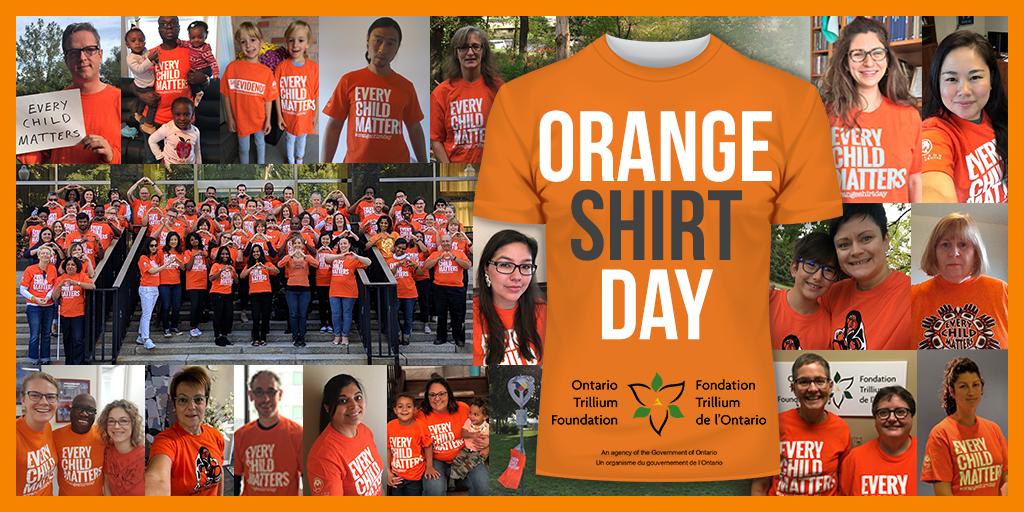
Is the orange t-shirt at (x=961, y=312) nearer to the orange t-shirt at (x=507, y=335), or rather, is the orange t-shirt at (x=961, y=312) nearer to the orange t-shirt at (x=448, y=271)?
the orange t-shirt at (x=507, y=335)

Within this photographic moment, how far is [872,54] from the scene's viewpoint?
5910 mm

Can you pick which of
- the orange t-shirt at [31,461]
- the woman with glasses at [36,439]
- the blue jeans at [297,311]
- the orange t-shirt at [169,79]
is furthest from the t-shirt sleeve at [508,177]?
the orange t-shirt at [31,461]

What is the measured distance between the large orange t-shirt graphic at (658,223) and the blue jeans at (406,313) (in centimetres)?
98

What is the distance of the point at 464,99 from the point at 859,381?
237 cm

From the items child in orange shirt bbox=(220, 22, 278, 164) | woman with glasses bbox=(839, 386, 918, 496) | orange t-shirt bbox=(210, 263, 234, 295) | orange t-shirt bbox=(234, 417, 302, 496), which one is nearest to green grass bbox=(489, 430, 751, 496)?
woman with glasses bbox=(839, 386, 918, 496)

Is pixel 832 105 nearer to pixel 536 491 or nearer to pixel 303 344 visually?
pixel 536 491

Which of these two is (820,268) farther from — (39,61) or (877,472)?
(39,61)

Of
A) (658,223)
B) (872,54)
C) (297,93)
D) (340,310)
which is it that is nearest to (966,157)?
(872,54)

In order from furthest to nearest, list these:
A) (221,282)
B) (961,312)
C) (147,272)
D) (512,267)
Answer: (147,272), (221,282), (961,312), (512,267)

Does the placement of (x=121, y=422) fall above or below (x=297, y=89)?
below

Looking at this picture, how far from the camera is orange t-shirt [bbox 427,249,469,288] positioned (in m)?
6.02

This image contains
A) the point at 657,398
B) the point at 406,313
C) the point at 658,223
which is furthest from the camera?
the point at 406,313

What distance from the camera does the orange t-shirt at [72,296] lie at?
20.4 feet

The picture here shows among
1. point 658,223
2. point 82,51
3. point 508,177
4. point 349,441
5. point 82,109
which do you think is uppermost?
point 82,51
